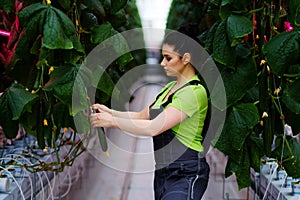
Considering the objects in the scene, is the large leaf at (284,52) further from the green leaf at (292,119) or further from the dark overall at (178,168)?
the dark overall at (178,168)

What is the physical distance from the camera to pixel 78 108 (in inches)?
42.4

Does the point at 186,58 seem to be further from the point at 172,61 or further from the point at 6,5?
the point at 6,5

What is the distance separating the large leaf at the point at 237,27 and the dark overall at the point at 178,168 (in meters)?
0.35

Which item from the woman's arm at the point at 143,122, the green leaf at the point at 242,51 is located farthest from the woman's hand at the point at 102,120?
the green leaf at the point at 242,51

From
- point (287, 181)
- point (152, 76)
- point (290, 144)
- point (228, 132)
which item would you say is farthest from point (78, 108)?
point (152, 76)

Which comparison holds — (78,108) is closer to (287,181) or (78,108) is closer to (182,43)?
(182,43)

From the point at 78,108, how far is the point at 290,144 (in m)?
0.55

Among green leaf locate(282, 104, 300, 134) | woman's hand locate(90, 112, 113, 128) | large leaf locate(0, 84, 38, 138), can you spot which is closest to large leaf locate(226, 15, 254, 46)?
green leaf locate(282, 104, 300, 134)

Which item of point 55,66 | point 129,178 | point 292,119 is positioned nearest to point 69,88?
point 55,66

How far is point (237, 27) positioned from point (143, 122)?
0.37 m

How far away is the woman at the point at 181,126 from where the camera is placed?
4.29 feet

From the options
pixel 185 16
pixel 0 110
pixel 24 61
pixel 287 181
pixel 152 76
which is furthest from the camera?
pixel 185 16

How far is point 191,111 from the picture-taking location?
131cm

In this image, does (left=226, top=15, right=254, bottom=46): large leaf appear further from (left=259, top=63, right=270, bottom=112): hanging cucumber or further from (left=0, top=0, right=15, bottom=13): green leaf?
(left=0, top=0, right=15, bottom=13): green leaf
